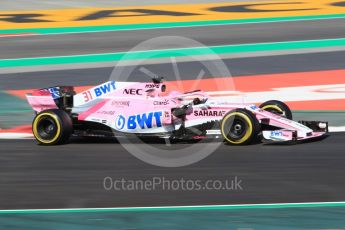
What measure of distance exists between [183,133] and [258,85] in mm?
5555

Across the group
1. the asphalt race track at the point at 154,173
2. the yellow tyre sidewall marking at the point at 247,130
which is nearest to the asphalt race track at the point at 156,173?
the asphalt race track at the point at 154,173

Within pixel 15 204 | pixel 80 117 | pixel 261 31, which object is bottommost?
pixel 15 204

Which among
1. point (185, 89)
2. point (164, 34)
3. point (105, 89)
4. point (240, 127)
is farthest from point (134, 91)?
point (164, 34)

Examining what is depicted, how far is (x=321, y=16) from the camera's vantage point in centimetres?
2705

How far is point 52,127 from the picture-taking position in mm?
12508

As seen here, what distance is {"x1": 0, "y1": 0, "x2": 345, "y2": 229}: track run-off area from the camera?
9.06m

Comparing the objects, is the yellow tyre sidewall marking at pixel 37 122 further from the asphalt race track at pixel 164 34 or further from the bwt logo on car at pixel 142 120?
the asphalt race track at pixel 164 34

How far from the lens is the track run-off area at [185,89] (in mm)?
9062

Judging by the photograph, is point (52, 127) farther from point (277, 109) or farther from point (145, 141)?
point (277, 109)

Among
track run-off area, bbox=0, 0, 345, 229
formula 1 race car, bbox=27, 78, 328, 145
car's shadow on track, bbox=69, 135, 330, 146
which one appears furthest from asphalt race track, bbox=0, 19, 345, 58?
formula 1 race car, bbox=27, 78, 328, 145

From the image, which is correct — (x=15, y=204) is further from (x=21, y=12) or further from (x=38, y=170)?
(x=21, y=12)

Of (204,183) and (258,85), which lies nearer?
(204,183)

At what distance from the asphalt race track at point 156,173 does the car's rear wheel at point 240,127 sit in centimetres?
13

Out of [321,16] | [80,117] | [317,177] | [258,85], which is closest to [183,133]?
[80,117]
